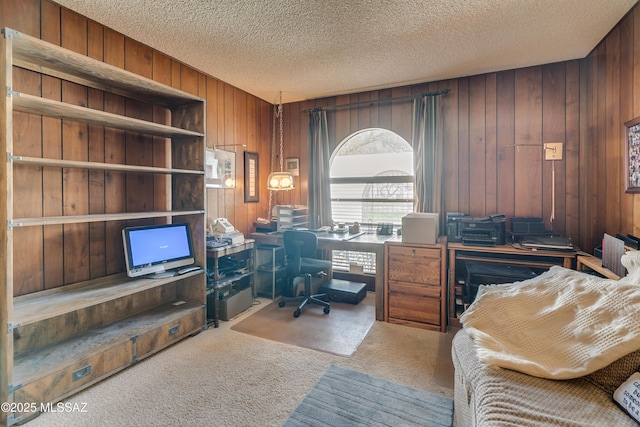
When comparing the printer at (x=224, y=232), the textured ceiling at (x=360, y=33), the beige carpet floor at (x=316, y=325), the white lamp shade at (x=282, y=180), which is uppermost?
the textured ceiling at (x=360, y=33)

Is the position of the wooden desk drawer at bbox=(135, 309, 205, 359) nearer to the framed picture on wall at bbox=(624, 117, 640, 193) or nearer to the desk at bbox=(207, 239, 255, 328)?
the desk at bbox=(207, 239, 255, 328)

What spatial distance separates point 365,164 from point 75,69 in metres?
2.96

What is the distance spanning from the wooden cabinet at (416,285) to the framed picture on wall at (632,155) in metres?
1.33

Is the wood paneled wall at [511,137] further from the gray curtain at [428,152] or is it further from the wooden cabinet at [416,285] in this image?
the wooden cabinet at [416,285]

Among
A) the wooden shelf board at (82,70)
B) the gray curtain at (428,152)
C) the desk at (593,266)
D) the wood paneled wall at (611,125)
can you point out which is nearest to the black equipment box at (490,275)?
the desk at (593,266)

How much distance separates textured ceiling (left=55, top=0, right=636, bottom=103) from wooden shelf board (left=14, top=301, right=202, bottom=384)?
89.5 inches

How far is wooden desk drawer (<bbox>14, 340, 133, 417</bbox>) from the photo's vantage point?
5.51 ft

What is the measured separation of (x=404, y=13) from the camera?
2174 millimetres

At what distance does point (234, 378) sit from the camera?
6.81 ft

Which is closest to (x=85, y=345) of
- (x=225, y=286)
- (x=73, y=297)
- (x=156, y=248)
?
(x=73, y=297)

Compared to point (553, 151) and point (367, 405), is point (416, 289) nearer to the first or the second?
point (367, 405)

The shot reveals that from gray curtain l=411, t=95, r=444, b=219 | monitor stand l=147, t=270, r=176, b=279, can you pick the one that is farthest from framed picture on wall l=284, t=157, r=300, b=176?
monitor stand l=147, t=270, r=176, b=279

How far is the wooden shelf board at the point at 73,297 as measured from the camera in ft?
5.70

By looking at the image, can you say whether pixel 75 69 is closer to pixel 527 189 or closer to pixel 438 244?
pixel 438 244
